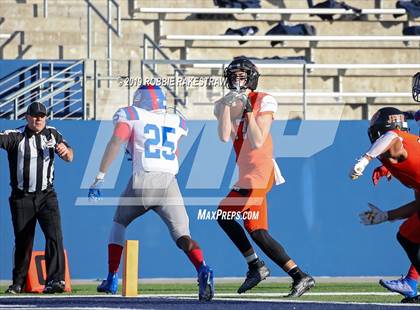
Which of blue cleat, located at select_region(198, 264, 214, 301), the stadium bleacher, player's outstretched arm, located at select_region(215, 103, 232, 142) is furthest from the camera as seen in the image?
the stadium bleacher

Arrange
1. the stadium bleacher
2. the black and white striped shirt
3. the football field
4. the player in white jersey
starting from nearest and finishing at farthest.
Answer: the football field → the player in white jersey → the black and white striped shirt → the stadium bleacher

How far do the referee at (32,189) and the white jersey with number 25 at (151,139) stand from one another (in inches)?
75.2

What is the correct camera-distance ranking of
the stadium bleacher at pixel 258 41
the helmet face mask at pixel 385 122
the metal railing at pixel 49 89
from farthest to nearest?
the stadium bleacher at pixel 258 41
the metal railing at pixel 49 89
the helmet face mask at pixel 385 122

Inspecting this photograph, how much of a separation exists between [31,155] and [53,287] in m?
1.26

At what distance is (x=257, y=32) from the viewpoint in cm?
1788

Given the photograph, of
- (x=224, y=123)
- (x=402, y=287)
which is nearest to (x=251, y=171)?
(x=224, y=123)

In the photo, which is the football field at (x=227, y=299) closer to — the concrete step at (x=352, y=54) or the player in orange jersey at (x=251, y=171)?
the player in orange jersey at (x=251, y=171)

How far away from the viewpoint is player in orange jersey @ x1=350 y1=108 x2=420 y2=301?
8.83 metres

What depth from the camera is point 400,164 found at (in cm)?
892

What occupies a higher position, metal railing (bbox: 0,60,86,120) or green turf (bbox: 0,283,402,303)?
metal railing (bbox: 0,60,86,120)

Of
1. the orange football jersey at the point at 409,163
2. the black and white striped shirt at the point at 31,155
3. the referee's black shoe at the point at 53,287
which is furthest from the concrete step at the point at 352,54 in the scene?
the orange football jersey at the point at 409,163

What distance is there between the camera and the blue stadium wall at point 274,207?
13102 mm

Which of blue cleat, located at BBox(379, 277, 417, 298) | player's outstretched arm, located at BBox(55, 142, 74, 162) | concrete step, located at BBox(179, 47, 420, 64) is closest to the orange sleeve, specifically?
player's outstretched arm, located at BBox(55, 142, 74, 162)

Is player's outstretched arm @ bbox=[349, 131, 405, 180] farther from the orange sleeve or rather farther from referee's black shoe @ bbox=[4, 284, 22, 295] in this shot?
referee's black shoe @ bbox=[4, 284, 22, 295]
